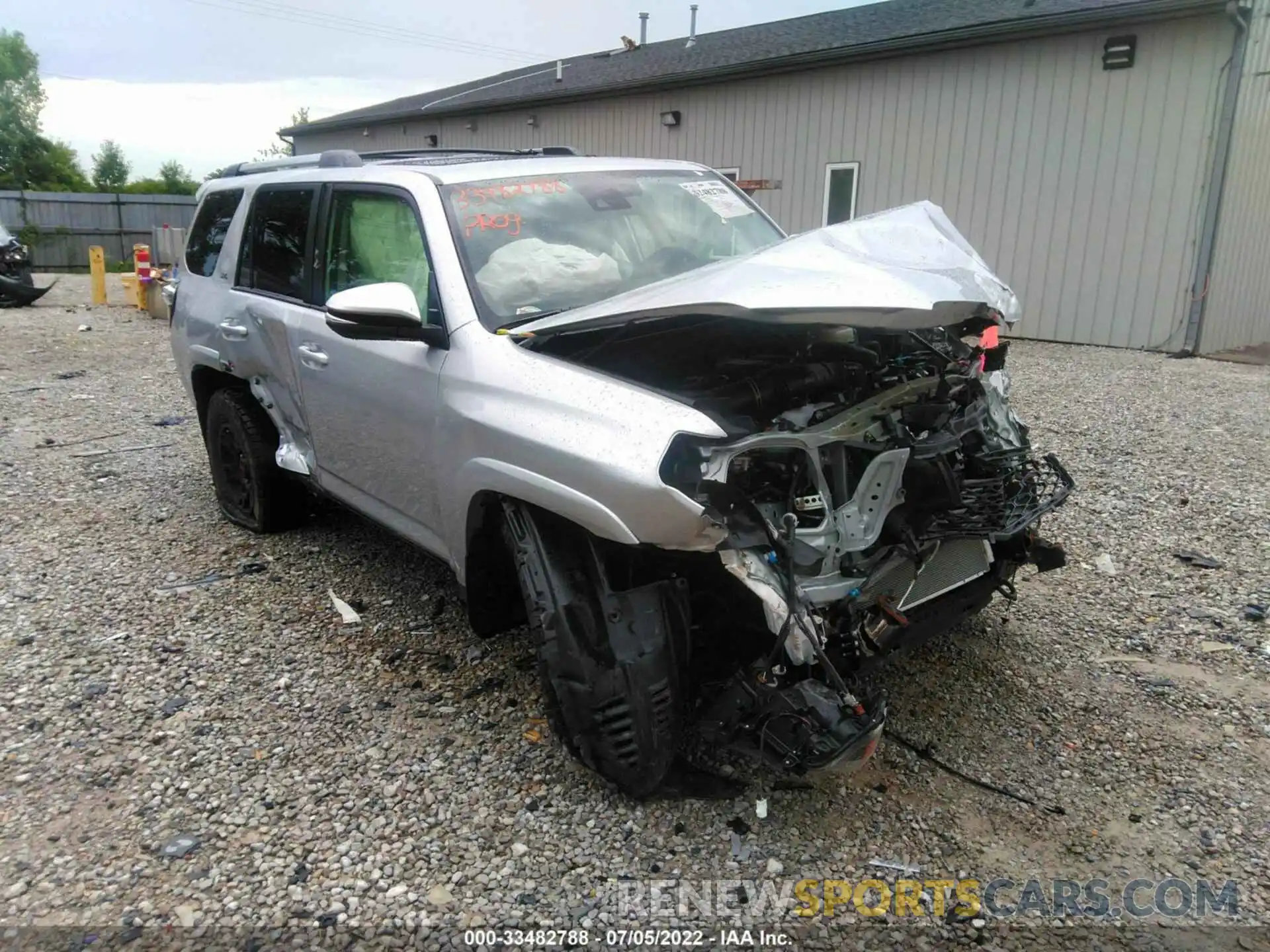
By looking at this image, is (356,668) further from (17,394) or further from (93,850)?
(17,394)

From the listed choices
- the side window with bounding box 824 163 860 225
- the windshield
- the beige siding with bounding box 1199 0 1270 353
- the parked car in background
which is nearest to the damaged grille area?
the windshield

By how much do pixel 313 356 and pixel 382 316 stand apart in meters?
0.99

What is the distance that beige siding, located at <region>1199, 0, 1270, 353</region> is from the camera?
10055 millimetres

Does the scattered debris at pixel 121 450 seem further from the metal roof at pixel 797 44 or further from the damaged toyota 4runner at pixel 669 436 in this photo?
the metal roof at pixel 797 44

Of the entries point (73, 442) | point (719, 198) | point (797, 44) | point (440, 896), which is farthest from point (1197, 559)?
point (797, 44)

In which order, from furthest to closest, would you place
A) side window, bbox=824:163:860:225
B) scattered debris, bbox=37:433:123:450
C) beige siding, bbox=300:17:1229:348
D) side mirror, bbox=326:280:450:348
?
side window, bbox=824:163:860:225
beige siding, bbox=300:17:1229:348
scattered debris, bbox=37:433:123:450
side mirror, bbox=326:280:450:348

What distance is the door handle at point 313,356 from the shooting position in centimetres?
378

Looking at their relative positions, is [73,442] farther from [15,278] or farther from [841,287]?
[15,278]

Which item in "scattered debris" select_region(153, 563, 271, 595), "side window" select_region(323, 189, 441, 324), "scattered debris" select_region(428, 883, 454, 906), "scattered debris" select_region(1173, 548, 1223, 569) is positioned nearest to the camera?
"scattered debris" select_region(428, 883, 454, 906)

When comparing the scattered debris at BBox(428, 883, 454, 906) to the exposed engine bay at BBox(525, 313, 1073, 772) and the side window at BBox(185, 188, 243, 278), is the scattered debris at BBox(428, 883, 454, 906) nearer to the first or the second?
the exposed engine bay at BBox(525, 313, 1073, 772)

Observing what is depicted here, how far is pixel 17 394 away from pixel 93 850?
788 centimetres

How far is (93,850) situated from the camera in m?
2.60

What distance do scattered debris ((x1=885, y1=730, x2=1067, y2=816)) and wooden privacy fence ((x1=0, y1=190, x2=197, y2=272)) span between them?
90.9ft

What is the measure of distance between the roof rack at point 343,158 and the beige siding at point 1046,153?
8430 millimetres
